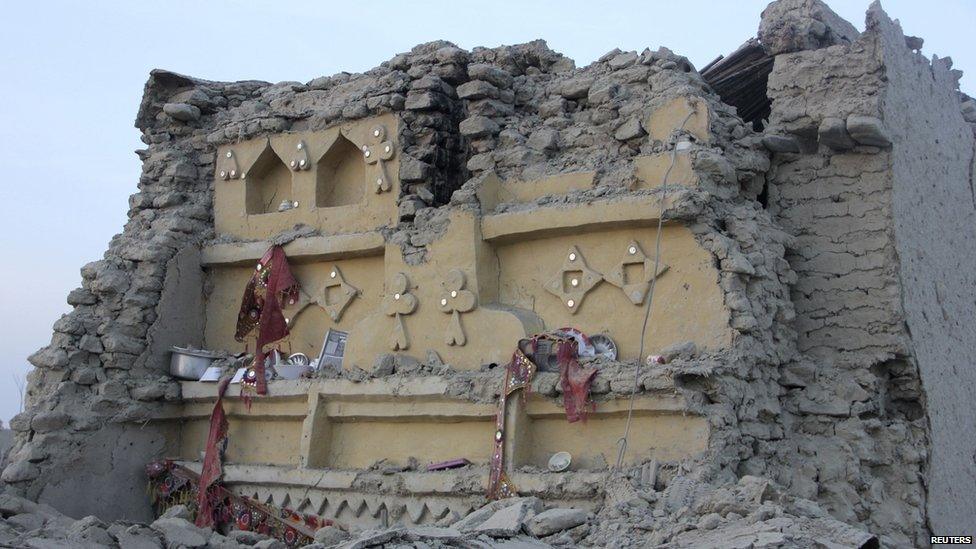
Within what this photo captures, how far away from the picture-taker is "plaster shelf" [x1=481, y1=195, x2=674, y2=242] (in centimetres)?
770

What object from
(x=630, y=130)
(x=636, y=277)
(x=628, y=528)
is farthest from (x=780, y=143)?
(x=628, y=528)

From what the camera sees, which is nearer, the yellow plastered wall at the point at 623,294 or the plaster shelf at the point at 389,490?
the plaster shelf at the point at 389,490

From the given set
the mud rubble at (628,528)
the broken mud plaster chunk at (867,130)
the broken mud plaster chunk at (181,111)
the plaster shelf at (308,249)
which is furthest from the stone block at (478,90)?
the mud rubble at (628,528)

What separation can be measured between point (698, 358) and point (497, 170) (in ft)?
7.34

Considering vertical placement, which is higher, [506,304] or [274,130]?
[274,130]

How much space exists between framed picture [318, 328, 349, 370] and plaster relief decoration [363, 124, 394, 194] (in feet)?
3.62

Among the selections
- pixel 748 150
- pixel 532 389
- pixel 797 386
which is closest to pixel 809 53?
pixel 748 150

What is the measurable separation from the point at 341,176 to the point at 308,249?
764mm

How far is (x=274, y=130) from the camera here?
1000 centimetres

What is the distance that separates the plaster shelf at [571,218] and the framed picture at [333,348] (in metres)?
1.50

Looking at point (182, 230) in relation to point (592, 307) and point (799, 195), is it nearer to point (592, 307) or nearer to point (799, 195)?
point (592, 307)

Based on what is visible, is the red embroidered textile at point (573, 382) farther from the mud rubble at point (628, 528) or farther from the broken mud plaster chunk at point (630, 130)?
the broken mud plaster chunk at point (630, 130)

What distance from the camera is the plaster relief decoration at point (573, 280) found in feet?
26.2

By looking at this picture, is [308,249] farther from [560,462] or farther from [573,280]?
[560,462]
